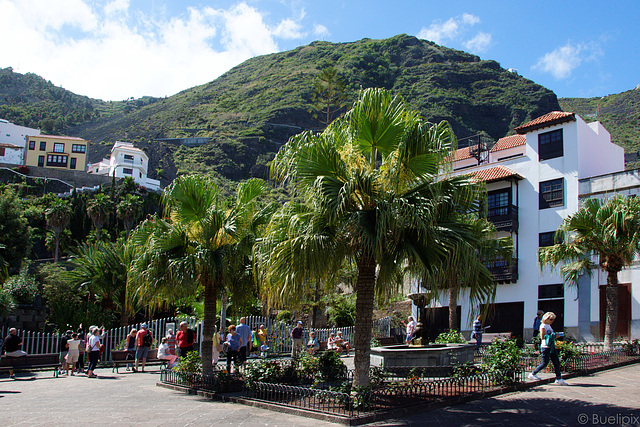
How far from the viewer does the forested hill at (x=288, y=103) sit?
114 meters

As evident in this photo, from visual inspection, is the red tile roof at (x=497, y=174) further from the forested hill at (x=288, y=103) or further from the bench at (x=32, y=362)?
the forested hill at (x=288, y=103)

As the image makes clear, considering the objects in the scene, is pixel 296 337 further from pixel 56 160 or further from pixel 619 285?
pixel 56 160

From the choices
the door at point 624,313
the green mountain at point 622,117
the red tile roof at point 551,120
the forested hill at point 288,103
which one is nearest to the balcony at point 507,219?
the red tile roof at point 551,120

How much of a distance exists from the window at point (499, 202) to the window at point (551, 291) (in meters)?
4.80

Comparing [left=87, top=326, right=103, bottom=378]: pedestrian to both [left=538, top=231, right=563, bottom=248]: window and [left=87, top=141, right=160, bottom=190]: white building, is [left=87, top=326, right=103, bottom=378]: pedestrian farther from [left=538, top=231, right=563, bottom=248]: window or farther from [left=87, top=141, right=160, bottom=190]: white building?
[left=87, top=141, right=160, bottom=190]: white building

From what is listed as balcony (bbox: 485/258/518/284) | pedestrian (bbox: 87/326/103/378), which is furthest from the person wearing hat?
balcony (bbox: 485/258/518/284)

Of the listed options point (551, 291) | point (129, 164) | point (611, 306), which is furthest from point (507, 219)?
point (129, 164)

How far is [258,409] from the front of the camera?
10.2m

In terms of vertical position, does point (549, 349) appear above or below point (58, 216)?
below

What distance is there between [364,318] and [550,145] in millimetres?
25307

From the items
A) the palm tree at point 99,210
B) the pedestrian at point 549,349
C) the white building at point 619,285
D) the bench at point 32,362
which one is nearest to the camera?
the pedestrian at point 549,349

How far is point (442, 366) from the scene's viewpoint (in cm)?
1361

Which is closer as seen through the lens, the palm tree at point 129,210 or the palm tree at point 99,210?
the palm tree at point 129,210

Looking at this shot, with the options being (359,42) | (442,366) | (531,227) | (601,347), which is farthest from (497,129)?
(442,366)
